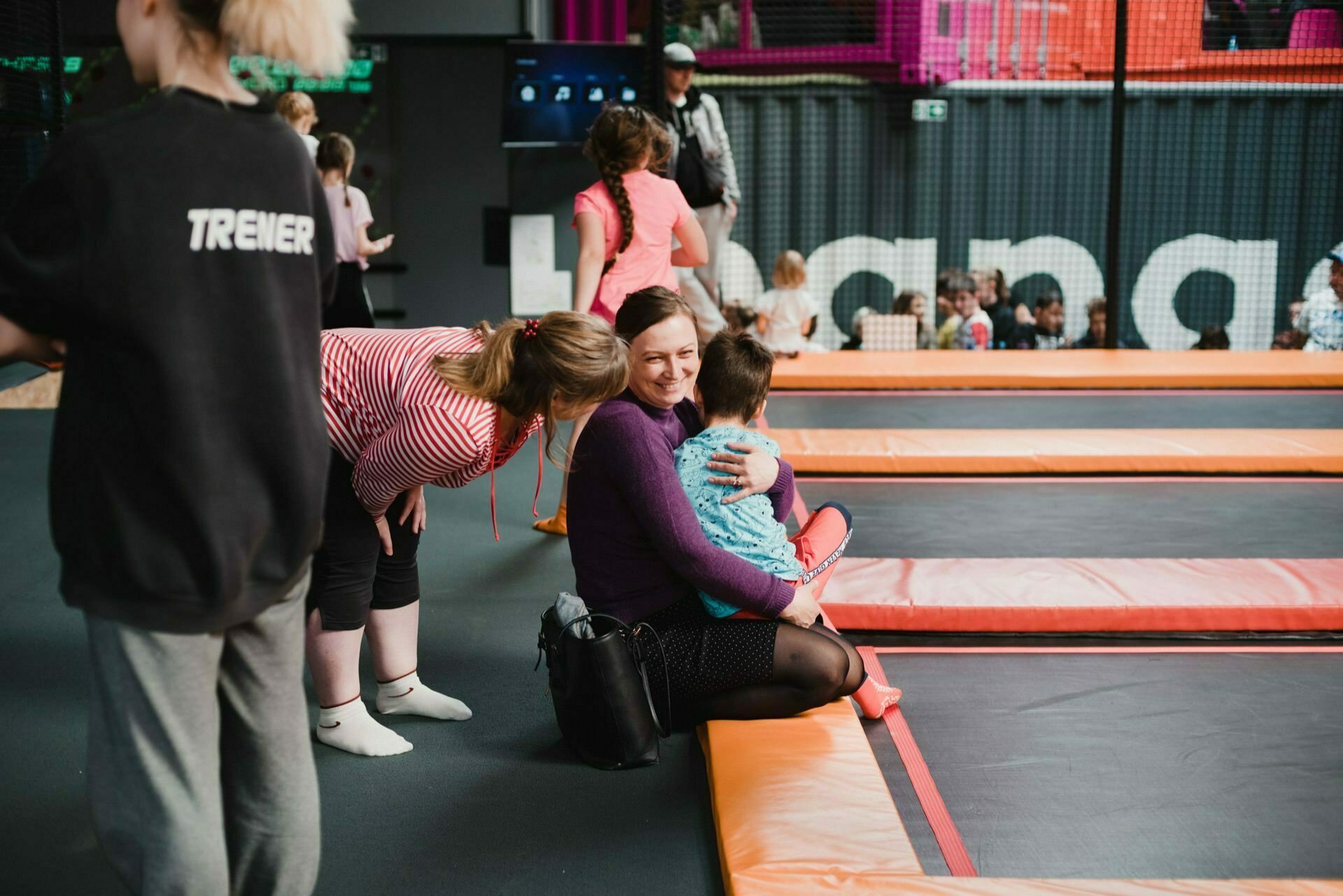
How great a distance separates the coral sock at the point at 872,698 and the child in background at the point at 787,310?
388cm

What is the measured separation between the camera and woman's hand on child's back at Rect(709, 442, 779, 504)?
2152 millimetres

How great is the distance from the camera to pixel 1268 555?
11.0 ft

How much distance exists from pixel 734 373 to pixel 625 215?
3.98ft

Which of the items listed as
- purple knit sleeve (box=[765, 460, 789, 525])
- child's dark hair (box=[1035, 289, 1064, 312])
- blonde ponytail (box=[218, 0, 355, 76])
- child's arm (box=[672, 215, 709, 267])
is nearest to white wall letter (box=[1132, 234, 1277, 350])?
child's dark hair (box=[1035, 289, 1064, 312])

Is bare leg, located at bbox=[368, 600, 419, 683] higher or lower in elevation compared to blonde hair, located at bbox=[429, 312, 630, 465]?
lower

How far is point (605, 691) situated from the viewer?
6.61 feet

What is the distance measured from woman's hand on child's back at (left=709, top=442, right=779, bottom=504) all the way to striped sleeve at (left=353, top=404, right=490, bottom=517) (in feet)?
1.62

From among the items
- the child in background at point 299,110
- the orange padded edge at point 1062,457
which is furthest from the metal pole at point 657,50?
the orange padded edge at point 1062,457

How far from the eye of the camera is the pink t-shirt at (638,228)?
10.9 ft

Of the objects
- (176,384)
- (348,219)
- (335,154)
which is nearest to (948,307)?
(348,219)

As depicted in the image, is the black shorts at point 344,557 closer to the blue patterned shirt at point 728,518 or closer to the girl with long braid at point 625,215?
the blue patterned shirt at point 728,518

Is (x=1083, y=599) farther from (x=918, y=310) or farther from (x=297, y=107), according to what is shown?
(x=918, y=310)

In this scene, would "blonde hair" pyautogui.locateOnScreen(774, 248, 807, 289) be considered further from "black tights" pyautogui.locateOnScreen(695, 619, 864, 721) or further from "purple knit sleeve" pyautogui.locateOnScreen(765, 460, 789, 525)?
"black tights" pyautogui.locateOnScreen(695, 619, 864, 721)

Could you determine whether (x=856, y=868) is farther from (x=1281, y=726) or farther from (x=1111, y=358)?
(x=1111, y=358)
